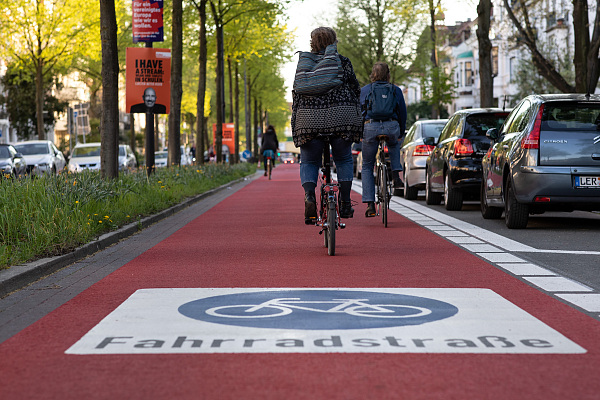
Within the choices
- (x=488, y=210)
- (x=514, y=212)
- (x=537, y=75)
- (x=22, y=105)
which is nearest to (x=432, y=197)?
(x=488, y=210)

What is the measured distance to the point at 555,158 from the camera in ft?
43.0

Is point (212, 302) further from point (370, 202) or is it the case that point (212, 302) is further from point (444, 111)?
point (444, 111)

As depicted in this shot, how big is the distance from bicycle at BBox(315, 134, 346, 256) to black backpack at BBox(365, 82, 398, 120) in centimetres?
318

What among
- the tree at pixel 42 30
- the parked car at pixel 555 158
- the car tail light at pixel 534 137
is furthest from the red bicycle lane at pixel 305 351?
the tree at pixel 42 30

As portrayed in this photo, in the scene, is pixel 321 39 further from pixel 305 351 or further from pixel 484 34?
pixel 484 34

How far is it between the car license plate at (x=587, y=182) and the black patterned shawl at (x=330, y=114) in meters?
3.87

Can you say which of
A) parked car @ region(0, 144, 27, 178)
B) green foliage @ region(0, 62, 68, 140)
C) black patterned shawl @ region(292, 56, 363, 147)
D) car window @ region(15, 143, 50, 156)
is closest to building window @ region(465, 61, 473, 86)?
green foliage @ region(0, 62, 68, 140)

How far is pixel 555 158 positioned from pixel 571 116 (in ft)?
Result: 2.13

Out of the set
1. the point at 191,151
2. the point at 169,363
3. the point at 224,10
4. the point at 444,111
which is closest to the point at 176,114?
the point at 224,10

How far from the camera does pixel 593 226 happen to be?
570 inches

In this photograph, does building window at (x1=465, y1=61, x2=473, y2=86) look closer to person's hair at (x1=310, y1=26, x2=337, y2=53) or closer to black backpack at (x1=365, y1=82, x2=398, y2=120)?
black backpack at (x1=365, y1=82, x2=398, y2=120)

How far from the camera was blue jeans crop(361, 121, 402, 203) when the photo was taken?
13.9 m

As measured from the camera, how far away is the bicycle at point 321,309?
668 cm

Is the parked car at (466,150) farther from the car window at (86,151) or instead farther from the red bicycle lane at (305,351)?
the car window at (86,151)
